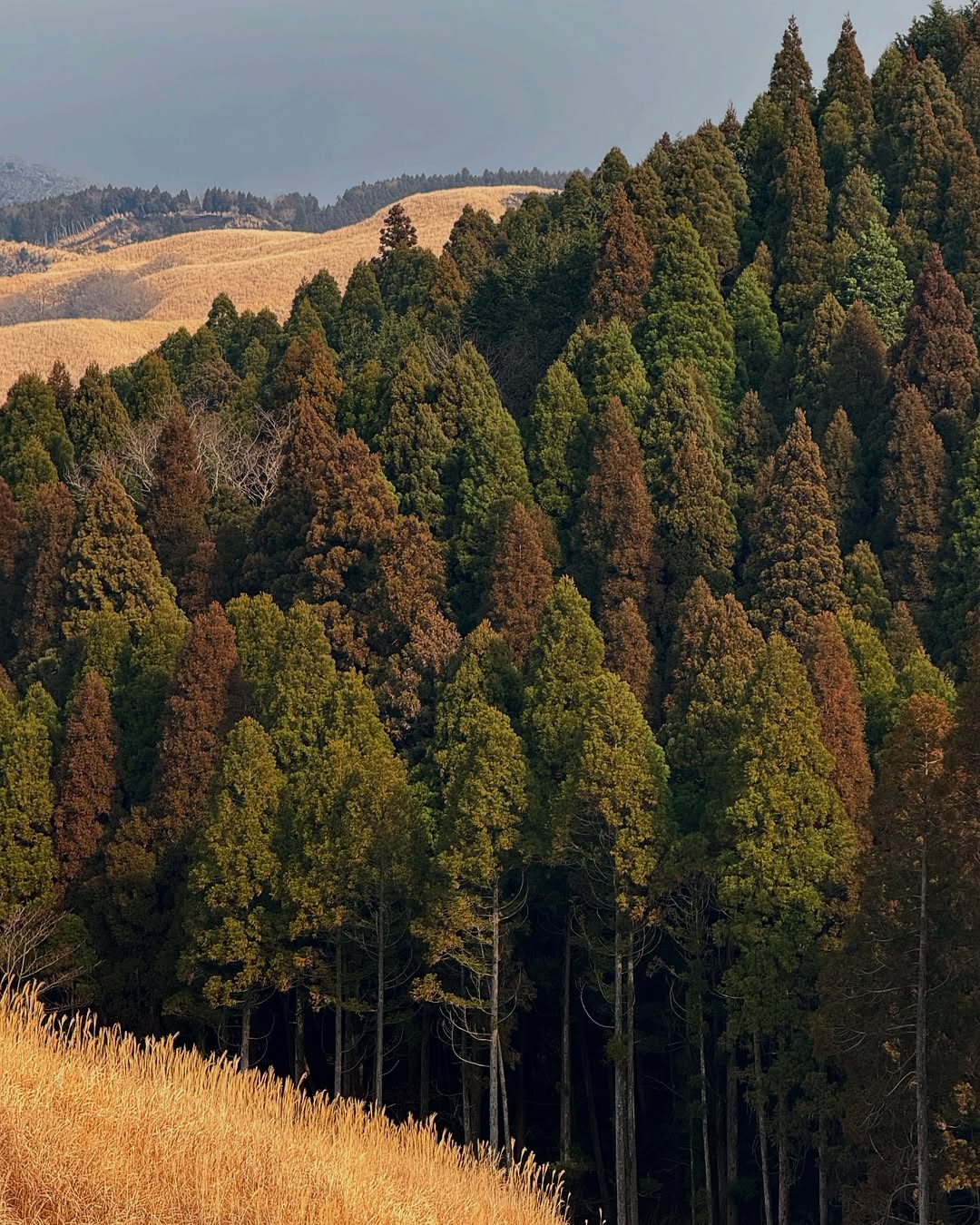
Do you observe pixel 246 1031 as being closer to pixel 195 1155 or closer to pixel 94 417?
pixel 195 1155

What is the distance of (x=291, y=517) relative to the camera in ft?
189

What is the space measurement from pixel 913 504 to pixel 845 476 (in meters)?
2.54

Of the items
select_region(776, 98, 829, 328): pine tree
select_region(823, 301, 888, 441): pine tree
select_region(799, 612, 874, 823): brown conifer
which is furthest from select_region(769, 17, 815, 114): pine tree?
select_region(799, 612, 874, 823): brown conifer

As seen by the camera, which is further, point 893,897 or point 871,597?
point 871,597

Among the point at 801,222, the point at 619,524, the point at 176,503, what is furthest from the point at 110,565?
the point at 801,222

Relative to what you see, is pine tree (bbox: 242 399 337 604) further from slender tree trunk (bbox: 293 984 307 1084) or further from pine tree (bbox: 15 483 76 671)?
slender tree trunk (bbox: 293 984 307 1084)

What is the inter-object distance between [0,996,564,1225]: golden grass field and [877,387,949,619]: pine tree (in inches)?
1388

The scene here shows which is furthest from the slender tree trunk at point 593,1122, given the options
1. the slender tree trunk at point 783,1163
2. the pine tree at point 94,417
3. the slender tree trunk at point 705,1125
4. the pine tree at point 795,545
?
the pine tree at point 94,417

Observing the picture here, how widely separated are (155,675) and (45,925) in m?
8.24

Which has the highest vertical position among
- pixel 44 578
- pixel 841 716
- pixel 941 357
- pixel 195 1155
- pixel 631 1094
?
Result: pixel 941 357

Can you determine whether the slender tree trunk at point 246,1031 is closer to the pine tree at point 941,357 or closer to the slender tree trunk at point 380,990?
the slender tree trunk at point 380,990

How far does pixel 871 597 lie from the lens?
166 ft

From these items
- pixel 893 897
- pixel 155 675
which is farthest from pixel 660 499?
pixel 893 897

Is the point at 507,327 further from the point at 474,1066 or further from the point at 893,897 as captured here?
the point at 893,897
